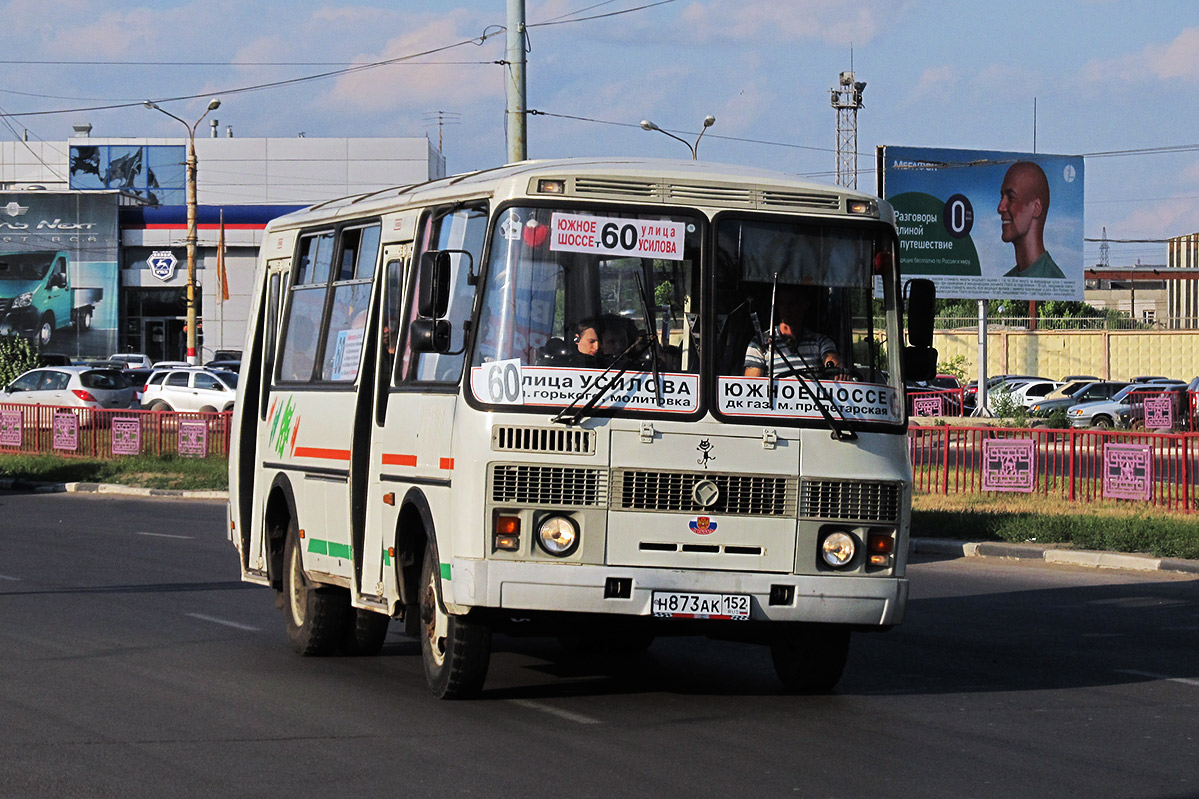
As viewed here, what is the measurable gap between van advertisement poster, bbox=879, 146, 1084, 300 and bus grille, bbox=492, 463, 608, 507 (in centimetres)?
3444

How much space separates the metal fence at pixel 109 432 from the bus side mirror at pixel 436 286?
24760 millimetres

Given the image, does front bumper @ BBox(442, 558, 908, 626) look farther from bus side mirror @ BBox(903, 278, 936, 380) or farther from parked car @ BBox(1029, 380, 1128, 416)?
parked car @ BBox(1029, 380, 1128, 416)

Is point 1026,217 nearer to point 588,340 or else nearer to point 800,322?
point 800,322

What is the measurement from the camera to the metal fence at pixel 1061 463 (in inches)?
→ 840

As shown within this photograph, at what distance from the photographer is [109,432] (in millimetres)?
33500

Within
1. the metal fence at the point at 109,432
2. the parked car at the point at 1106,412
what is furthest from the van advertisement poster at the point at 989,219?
the metal fence at the point at 109,432

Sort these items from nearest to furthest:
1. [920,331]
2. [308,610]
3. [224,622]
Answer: [920,331] → [308,610] → [224,622]

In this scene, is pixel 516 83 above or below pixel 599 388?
above

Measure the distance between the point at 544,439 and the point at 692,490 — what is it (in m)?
0.78

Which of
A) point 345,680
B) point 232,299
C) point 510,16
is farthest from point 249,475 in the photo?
point 232,299

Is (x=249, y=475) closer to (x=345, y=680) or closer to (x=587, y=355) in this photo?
(x=345, y=680)

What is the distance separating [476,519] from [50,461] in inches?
1043

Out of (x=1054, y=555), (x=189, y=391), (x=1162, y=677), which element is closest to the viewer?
(x=1162, y=677)

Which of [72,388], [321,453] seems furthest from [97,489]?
[321,453]
